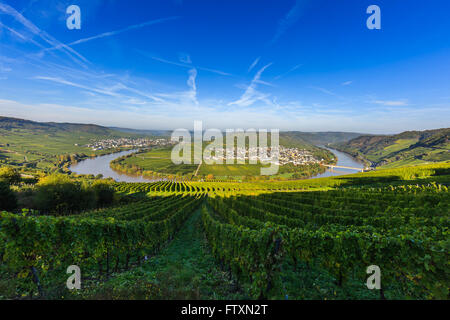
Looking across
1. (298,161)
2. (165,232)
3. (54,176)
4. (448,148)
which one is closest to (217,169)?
(298,161)

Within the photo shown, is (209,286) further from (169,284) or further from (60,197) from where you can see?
(60,197)

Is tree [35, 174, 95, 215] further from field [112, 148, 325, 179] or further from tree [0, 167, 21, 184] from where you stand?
field [112, 148, 325, 179]

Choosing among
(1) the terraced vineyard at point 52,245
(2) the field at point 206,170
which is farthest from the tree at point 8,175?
(2) the field at point 206,170

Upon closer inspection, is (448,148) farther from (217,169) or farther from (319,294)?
(319,294)

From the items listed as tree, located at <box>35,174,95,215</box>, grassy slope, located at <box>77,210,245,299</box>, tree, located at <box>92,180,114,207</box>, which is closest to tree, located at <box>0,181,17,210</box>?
tree, located at <box>35,174,95,215</box>

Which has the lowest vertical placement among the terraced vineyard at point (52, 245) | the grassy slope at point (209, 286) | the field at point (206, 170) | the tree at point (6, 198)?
the field at point (206, 170)

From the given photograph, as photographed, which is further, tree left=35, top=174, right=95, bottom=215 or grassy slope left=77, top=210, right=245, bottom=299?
tree left=35, top=174, right=95, bottom=215

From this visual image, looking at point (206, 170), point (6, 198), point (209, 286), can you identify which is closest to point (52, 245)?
point (209, 286)

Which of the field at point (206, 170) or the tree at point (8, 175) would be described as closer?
A: the tree at point (8, 175)

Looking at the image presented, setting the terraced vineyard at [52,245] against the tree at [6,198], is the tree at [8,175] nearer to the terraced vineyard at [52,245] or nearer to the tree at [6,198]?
the tree at [6,198]
